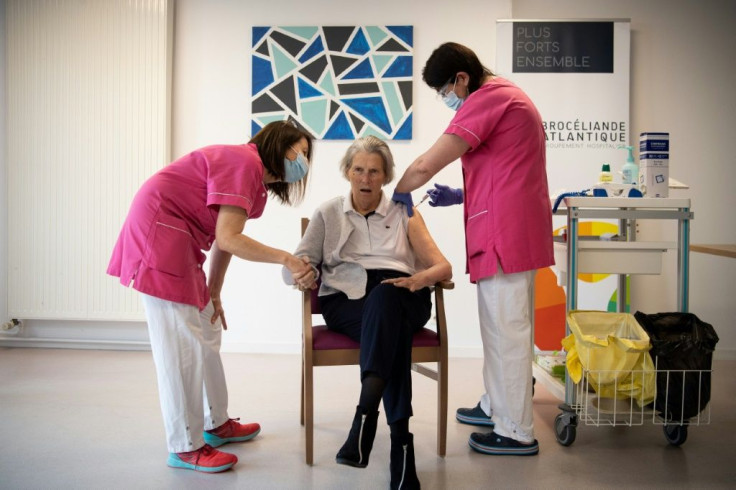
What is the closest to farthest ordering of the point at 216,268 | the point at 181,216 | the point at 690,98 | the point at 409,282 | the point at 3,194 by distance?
the point at 181,216 → the point at 409,282 → the point at 216,268 → the point at 690,98 → the point at 3,194

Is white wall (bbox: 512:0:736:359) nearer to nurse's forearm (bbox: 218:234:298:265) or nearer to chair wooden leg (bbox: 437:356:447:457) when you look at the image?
chair wooden leg (bbox: 437:356:447:457)

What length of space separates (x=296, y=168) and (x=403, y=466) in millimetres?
997

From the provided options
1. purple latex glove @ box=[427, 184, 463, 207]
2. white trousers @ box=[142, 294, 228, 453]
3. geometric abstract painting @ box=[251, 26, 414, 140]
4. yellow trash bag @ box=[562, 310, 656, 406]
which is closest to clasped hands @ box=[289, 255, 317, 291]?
white trousers @ box=[142, 294, 228, 453]

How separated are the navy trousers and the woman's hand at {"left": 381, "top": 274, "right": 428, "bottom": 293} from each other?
17 mm

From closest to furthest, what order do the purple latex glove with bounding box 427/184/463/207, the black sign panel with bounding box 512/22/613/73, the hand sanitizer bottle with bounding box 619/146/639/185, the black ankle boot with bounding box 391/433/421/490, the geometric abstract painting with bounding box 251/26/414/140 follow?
1. the black ankle boot with bounding box 391/433/421/490
2. the purple latex glove with bounding box 427/184/463/207
3. the hand sanitizer bottle with bounding box 619/146/639/185
4. the black sign panel with bounding box 512/22/613/73
5. the geometric abstract painting with bounding box 251/26/414/140

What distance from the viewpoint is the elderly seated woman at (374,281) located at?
1903 millimetres

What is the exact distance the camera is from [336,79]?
391 centimetres

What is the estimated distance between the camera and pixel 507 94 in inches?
84.5

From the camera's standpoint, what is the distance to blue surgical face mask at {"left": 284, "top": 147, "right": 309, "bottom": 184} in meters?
2.14

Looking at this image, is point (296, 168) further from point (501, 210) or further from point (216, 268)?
point (501, 210)

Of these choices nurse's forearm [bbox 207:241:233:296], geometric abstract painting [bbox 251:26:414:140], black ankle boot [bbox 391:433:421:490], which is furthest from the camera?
geometric abstract painting [bbox 251:26:414:140]

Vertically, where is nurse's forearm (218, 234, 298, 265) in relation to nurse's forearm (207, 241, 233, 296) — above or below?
above

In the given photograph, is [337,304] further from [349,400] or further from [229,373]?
[229,373]

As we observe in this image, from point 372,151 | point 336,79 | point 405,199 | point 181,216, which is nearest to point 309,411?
point 181,216
